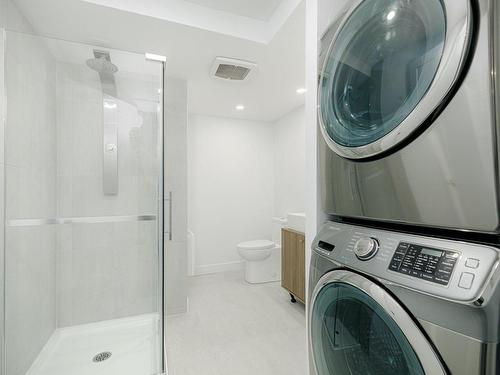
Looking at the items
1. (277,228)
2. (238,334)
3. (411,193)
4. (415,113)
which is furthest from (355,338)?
(277,228)

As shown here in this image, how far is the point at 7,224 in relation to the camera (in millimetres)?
1549

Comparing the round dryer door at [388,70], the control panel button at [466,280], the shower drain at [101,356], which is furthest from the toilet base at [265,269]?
the control panel button at [466,280]

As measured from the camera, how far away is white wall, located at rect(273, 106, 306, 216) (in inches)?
137

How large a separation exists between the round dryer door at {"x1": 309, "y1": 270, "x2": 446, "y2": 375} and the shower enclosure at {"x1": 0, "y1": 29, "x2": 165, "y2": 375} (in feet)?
4.32

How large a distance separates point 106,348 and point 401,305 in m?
2.09

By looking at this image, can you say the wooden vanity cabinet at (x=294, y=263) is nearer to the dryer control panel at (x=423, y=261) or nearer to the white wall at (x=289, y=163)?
the white wall at (x=289, y=163)

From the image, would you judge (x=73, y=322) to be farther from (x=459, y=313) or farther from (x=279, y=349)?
(x=459, y=313)

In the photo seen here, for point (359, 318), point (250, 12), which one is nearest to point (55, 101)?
point (250, 12)

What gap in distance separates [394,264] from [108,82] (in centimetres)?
217

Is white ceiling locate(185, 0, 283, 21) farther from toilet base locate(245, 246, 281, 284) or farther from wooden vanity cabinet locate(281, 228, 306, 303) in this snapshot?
toilet base locate(245, 246, 281, 284)

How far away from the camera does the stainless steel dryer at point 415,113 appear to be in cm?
50

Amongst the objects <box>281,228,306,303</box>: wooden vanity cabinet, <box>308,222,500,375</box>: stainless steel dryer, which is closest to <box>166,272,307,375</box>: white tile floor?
<box>281,228,306,303</box>: wooden vanity cabinet

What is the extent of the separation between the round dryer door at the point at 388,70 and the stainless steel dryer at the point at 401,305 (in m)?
0.27

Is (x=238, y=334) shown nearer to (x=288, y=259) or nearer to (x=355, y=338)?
(x=288, y=259)
